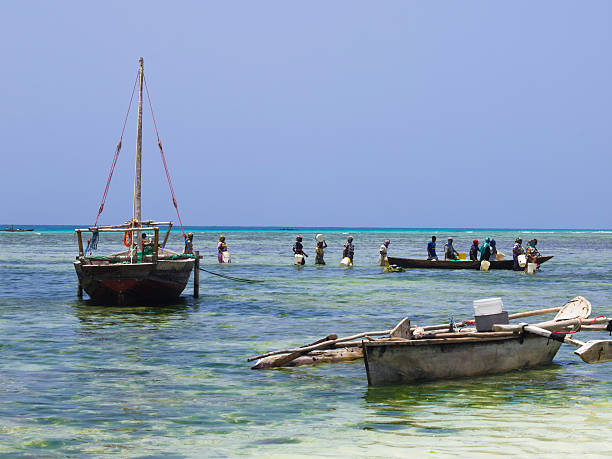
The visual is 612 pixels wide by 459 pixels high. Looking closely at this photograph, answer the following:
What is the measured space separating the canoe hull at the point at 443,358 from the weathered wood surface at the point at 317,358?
86.7 inches

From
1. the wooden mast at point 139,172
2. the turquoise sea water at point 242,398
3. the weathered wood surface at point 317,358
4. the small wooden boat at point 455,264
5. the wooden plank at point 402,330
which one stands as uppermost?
the wooden mast at point 139,172

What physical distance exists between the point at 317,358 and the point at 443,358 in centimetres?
271

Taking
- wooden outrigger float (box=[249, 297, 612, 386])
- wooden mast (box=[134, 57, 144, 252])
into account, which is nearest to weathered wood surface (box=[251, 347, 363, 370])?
wooden outrigger float (box=[249, 297, 612, 386])

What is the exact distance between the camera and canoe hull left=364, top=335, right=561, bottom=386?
11.6m

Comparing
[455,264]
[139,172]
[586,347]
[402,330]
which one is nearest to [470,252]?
[455,264]

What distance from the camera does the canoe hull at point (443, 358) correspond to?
11562 millimetres

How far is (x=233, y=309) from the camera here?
23859mm

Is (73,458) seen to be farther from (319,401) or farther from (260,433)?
(319,401)

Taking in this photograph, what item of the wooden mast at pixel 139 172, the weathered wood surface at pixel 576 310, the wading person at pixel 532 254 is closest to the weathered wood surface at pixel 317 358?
the weathered wood surface at pixel 576 310

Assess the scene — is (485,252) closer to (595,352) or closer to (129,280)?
(129,280)

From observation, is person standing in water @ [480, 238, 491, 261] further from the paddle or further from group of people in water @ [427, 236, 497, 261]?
the paddle

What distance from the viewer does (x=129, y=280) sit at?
23172 mm

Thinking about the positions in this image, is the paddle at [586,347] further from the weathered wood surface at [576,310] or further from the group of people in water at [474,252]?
the group of people in water at [474,252]

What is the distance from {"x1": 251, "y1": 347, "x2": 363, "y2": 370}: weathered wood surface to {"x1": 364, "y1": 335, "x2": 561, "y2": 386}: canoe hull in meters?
2.20
